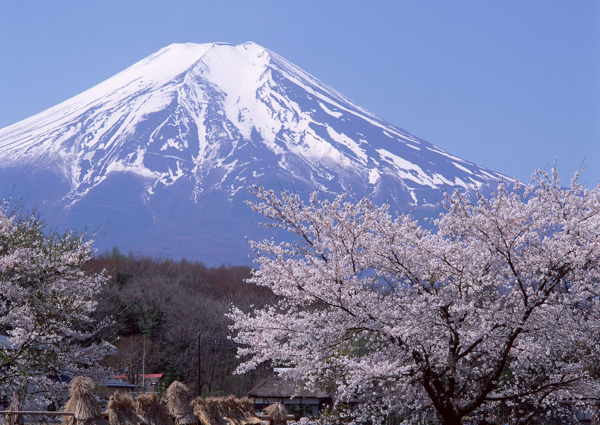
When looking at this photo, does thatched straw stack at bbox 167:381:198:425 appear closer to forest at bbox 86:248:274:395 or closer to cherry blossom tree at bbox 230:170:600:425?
cherry blossom tree at bbox 230:170:600:425

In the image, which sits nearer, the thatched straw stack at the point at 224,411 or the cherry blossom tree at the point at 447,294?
the cherry blossom tree at the point at 447,294

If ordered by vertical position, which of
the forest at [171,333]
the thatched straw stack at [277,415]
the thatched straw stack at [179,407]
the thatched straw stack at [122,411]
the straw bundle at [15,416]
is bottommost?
the straw bundle at [15,416]

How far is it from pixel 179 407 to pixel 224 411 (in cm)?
347

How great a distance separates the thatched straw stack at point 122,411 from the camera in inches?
623

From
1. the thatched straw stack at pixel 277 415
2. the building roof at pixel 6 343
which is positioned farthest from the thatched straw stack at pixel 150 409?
the thatched straw stack at pixel 277 415

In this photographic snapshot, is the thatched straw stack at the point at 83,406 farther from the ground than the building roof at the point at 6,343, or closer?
closer

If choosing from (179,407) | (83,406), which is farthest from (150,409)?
(83,406)

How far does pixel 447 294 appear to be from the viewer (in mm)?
9977

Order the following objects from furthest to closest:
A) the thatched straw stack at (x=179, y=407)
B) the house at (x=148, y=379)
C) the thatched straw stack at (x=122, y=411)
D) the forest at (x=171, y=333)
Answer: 1. the forest at (x=171, y=333)
2. the house at (x=148, y=379)
3. the thatched straw stack at (x=179, y=407)
4. the thatched straw stack at (x=122, y=411)

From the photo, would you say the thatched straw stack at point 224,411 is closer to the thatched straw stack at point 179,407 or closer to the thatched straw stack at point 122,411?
the thatched straw stack at point 179,407

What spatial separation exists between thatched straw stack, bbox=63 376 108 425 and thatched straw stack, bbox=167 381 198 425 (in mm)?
5699

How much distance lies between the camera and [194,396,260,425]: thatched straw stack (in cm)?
2167

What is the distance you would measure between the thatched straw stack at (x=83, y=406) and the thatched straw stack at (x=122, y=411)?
1.22 m

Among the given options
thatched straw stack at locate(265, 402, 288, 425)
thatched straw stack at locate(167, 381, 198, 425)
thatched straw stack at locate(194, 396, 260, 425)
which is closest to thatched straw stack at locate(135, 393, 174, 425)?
thatched straw stack at locate(167, 381, 198, 425)
